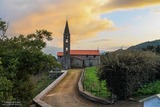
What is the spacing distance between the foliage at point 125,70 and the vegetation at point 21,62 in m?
4.35

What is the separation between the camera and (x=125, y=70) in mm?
25422

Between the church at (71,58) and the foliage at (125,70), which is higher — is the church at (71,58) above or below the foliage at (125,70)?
above

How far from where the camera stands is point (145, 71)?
26625 mm

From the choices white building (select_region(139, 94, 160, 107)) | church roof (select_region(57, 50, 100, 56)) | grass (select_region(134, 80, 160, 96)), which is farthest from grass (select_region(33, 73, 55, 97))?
church roof (select_region(57, 50, 100, 56))

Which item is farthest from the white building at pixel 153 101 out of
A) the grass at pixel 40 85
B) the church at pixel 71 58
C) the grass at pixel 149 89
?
the church at pixel 71 58

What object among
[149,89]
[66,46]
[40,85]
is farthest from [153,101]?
[66,46]

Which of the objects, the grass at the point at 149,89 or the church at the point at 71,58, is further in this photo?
the church at the point at 71,58

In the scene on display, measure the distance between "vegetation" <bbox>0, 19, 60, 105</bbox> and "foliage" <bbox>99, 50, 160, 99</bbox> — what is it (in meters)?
4.35

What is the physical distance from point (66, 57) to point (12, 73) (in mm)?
70240

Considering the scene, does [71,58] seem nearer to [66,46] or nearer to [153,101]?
[66,46]

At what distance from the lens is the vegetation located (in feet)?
77.6

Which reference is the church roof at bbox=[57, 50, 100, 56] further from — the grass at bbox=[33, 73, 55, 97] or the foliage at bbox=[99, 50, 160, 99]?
the foliage at bbox=[99, 50, 160, 99]

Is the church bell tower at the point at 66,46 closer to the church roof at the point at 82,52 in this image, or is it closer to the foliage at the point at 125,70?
the church roof at the point at 82,52

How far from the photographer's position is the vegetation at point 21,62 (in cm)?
2366
